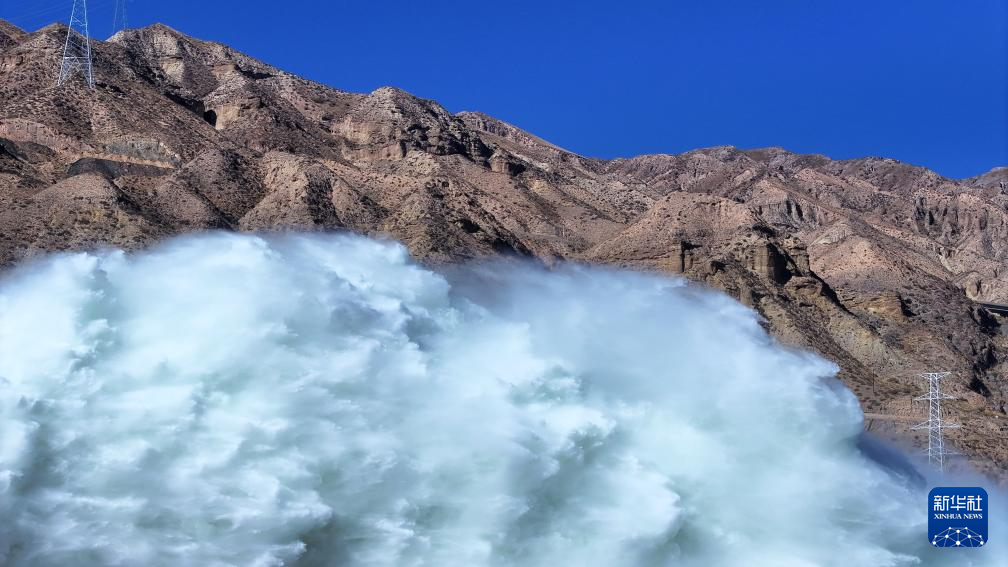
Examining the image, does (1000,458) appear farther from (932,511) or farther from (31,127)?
(31,127)


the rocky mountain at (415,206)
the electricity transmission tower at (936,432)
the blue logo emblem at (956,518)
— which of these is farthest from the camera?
the rocky mountain at (415,206)

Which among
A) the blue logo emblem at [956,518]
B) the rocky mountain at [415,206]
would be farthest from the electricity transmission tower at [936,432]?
the blue logo emblem at [956,518]

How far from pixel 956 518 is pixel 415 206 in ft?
106

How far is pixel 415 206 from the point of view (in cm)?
6688

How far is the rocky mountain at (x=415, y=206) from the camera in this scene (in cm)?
6019

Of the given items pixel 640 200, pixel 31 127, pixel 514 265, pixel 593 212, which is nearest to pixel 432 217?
pixel 514 265

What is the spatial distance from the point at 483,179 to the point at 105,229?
39.7 metres

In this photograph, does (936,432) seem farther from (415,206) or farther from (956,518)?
(415,206)

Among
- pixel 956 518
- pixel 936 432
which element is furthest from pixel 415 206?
pixel 956 518

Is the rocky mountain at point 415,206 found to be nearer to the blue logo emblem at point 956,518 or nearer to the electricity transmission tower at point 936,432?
the electricity transmission tower at point 936,432

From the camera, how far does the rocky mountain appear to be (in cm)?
6019

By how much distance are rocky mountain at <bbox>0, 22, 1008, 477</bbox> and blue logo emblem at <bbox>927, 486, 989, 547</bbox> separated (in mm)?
11920

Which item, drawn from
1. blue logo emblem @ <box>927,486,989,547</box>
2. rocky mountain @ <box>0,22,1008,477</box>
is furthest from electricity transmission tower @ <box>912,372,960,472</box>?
blue logo emblem @ <box>927,486,989,547</box>

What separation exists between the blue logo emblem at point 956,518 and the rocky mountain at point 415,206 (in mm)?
11920
